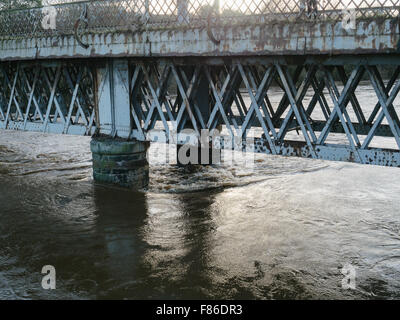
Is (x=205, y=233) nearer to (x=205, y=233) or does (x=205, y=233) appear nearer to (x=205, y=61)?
(x=205, y=233)

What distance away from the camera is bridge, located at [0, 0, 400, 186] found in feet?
25.3

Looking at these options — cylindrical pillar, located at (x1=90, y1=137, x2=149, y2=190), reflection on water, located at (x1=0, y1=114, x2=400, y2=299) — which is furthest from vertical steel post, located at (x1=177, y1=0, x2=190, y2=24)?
reflection on water, located at (x1=0, y1=114, x2=400, y2=299)

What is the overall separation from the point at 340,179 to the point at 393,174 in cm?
181

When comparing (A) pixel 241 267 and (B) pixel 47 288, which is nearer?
(B) pixel 47 288

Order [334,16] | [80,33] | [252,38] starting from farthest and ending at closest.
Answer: [80,33]
[252,38]
[334,16]

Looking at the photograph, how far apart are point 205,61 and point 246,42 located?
127cm

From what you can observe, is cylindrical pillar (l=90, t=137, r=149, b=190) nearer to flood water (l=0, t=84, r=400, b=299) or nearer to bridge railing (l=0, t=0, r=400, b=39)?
flood water (l=0, t=84, r=400, b=299)

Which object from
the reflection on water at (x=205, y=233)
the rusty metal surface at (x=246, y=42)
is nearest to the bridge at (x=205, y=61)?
the rusty metal surface at (x=246, y=42)

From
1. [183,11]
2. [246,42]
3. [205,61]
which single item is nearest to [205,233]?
[205,61]

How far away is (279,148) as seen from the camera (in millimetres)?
9031

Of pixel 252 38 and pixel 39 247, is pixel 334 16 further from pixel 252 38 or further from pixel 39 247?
pixel 39 247

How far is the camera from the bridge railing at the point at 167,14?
7793 millimetres

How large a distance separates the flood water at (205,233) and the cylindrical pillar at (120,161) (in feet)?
0.97

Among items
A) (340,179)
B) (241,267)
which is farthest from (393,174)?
(241,267)
